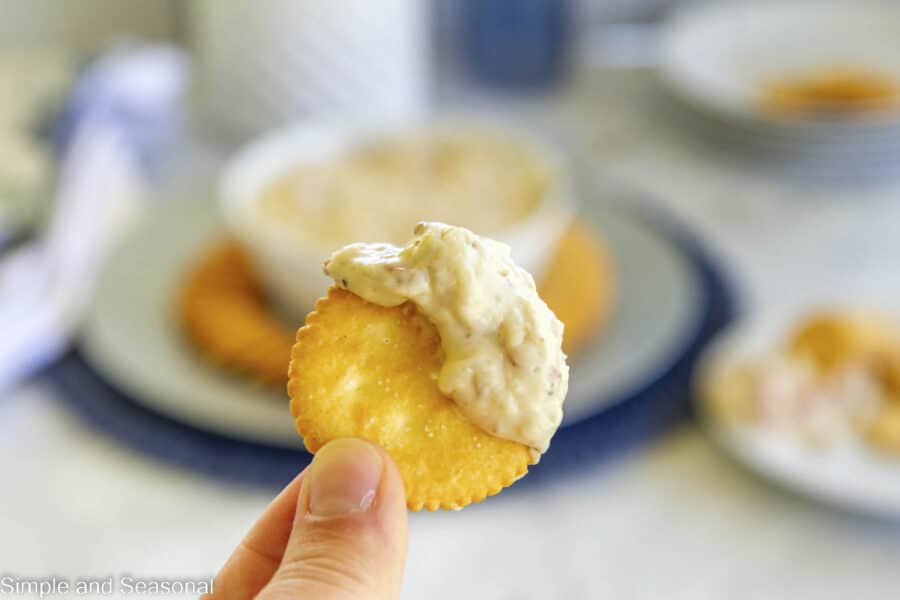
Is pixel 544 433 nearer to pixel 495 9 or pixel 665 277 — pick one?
pixel 665 277

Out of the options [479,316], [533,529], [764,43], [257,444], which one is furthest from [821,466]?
[764,43]

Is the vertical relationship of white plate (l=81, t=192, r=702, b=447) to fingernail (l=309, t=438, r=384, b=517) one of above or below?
below

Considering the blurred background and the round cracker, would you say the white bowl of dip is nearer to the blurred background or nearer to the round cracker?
the blurred background

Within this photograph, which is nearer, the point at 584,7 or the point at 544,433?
the point at 544,433

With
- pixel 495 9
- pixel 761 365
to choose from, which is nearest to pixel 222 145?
pixel 495 9

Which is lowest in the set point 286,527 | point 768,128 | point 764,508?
point 764,508

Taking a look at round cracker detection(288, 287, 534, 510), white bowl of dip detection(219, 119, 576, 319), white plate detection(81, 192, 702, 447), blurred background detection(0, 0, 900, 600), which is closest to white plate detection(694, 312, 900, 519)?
blurred background detection(0, 0, 900, 600)

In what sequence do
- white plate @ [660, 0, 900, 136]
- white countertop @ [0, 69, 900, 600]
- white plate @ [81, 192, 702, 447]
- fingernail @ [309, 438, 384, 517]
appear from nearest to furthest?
1. fingernail @ [309, 438, 384, 517]
2. white countertop @ [0, 69, 900, 600]
3. white plate @ [81, 192, 702, 447]
4. white plate @ [660, 0, 900, 136]
